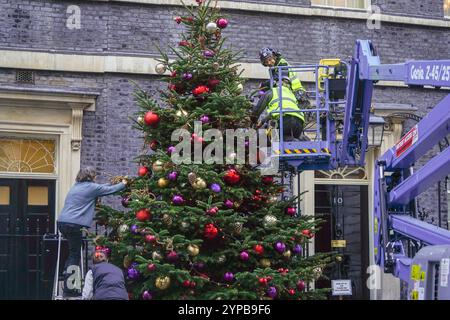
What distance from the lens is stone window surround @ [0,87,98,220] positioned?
14.5 metres

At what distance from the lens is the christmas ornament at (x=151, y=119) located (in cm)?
1144

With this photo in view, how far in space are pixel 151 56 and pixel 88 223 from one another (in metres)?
4.66

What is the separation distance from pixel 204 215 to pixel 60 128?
4712 mm

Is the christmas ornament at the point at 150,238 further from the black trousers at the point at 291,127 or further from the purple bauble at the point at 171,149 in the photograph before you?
the black trousers at the point at 291,127

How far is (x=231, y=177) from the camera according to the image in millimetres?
11234

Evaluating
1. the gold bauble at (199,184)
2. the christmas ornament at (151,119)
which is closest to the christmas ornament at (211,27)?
the christmas ornament at (151,119)

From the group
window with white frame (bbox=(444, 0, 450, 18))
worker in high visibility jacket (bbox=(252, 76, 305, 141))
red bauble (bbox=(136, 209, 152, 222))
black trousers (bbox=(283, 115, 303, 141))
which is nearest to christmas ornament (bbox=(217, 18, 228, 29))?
worker in high visibility jacket (bbox=(252, 76, 305, 141))

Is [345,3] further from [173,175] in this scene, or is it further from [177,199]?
[177,199]

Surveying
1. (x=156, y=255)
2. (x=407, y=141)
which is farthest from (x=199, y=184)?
(x=407, y=141)

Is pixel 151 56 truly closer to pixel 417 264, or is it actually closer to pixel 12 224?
pixel 12 224

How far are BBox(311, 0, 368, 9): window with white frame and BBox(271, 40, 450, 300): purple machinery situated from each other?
4375mm

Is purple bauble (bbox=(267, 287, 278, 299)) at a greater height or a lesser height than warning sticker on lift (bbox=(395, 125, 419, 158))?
lesser

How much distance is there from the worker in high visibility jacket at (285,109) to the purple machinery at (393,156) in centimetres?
14

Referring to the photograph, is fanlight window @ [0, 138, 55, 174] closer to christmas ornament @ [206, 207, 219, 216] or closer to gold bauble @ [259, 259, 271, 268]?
christmas ornament @ [206, 207, 219, 216]
